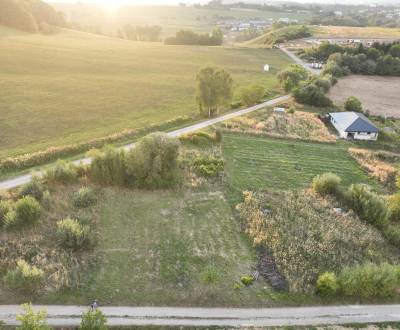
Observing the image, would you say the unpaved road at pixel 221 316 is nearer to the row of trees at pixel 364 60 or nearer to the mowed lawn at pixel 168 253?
the mowed lawn at pixel 168 253

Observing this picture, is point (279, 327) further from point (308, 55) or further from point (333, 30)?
point (333, 30)

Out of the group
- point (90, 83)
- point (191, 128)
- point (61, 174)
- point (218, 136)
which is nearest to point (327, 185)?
point (218, 136)

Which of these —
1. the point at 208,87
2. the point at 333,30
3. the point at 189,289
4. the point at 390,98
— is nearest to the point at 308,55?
the point at 390,98

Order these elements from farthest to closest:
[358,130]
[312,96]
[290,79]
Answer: [290,79] → [312,96] → [358,130]

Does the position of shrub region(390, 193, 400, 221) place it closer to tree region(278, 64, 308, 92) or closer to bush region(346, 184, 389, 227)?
bush region(346, 184, 389, 227)

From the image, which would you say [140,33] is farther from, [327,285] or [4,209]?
[327,285]

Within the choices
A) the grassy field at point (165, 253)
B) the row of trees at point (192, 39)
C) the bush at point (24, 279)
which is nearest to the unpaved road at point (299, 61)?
the row of trees at point (192, 39)
